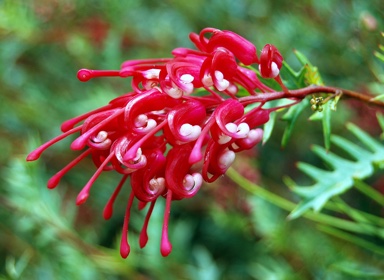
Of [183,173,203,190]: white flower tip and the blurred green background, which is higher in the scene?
[183,173,203,190]: white flower tip

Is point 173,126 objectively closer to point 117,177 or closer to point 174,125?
point 174,125

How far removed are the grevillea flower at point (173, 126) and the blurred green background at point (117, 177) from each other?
38 cm

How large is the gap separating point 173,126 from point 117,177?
998 mm

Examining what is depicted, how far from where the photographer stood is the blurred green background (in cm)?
121

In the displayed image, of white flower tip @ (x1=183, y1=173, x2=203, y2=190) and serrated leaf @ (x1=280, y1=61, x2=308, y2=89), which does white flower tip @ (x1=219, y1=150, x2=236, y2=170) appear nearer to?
white flower tip @ (x1=183, y1=173, x2=203, y2=190)

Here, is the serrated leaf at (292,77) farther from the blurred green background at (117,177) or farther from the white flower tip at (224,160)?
the blurred green background at (117,177)

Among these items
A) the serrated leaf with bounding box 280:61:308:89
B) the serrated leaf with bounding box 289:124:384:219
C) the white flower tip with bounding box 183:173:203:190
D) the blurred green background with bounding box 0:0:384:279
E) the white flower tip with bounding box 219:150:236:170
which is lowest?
the blurred green background with bounding box 0:0:384:279

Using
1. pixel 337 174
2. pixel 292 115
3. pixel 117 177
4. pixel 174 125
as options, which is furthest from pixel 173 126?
pixel 117 177

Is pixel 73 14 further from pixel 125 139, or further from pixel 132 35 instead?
pixel 125 139

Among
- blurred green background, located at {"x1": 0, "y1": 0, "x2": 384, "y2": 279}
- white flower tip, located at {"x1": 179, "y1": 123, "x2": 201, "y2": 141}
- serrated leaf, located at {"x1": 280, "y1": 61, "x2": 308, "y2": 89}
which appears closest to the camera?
white flower tip, located at {"x1": 179, "y1": 123, "x2": 201, "y2": 141}

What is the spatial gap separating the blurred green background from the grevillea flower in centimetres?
38

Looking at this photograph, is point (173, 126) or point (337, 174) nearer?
point (173, 126)

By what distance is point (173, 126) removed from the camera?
24.5 inches

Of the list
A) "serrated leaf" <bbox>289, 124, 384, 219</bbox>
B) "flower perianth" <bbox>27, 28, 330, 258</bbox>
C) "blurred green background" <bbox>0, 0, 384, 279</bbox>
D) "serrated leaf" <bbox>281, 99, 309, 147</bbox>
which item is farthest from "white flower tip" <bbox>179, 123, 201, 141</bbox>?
"blurred green background" <bbox>0, 0, 384, 279</bbox>
